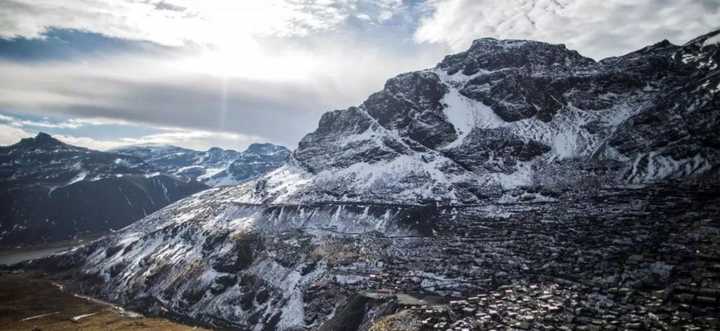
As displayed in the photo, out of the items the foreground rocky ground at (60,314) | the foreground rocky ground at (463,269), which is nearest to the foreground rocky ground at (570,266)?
the foreground rocky ground at (463,269)

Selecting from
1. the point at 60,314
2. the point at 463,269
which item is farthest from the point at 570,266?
the point at 60,314

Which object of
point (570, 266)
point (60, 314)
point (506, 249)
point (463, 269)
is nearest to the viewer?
point (570, 266)

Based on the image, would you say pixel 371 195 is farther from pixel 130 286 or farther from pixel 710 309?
pixel 710 309

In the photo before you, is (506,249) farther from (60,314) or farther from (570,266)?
(60,314)

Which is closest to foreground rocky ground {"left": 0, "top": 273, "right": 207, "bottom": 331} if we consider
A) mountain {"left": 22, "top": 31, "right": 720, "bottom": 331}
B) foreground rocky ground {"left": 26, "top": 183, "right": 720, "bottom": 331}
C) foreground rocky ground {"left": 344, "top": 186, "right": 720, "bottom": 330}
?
foreground rocky ground {"left": 26, "top": 183, "right": 720, "bottom": 331}

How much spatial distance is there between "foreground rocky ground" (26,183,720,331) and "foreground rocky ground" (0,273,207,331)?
940 cm

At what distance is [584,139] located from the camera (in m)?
193

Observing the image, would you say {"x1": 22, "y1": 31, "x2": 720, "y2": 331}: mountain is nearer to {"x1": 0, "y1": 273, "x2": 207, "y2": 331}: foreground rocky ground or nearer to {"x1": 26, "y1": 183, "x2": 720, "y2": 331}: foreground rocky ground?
{"x1": 26, "y1": 183, "x2": 720, "y2": 331}: foreground rocky ground

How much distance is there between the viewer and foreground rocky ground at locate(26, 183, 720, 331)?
249 feet

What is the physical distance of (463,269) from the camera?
380 ft

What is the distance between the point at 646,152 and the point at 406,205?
89269mm

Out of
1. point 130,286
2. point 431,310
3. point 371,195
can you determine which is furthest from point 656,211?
point 130,286

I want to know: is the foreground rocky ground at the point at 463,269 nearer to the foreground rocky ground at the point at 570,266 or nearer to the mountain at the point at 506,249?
the foreground rocky ground at the point at 570,266

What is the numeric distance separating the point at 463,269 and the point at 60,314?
458 feet
